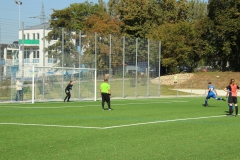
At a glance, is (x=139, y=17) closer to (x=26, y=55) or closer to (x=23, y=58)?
(x=26, y=55)

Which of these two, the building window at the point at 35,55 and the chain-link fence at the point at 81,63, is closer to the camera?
the chain-link fence at the point at 81,63

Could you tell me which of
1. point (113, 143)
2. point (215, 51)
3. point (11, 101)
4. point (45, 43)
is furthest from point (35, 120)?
point (215, 51)

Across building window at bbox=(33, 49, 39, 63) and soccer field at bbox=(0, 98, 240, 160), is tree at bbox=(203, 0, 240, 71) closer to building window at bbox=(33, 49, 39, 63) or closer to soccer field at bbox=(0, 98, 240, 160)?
building window at bbox=(33, 49, 39, 63)

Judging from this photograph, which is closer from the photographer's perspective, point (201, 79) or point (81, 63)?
point (81, 63)

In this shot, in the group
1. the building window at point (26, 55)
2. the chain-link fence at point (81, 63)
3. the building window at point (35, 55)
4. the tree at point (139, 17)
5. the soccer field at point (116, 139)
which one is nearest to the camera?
the soccer field at point (116, 139)

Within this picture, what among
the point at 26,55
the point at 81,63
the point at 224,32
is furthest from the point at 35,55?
the point at 224,32

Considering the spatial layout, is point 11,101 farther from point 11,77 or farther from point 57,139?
point 57,139

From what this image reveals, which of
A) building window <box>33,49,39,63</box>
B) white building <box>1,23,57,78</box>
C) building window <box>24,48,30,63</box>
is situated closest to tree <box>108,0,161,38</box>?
white building <box>1,23,57,78</box>

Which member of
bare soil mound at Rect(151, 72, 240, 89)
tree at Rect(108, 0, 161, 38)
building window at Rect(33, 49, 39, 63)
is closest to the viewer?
building window at Rect(33, 49, 39, 63)

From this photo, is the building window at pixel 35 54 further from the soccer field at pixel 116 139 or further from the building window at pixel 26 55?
the soccer field at pixel 116 139

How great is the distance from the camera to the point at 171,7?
285 ft

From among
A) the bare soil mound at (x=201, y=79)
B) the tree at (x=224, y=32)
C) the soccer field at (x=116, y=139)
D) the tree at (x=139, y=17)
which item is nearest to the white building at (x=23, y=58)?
the soccer field at (x=116, y=139)

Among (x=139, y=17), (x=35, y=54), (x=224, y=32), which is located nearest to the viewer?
(x=35, y=54)

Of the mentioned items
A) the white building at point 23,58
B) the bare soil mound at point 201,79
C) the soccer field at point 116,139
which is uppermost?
the white building at point 23,58
